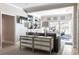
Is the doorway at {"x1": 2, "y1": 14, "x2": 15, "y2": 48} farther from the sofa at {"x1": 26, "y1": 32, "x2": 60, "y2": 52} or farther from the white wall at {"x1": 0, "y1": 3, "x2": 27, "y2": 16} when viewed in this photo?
the sofa at {"x1": 26, "y1": 32, "x2": 60, "y2": 52}

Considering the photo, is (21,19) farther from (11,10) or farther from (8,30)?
(8,30)

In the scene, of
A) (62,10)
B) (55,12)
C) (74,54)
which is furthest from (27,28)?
(74,54)

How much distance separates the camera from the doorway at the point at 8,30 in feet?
8.65

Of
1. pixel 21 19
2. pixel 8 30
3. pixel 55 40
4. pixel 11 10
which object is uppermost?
pixel 11 10

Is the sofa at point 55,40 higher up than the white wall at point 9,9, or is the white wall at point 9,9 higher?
the white wall at point 9,9

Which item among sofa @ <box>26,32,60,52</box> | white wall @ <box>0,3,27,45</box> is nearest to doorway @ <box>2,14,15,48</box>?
white wall @ <box>0,3,27,45</box>

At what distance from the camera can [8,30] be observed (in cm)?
271

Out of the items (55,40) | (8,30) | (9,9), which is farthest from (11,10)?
(55,40)

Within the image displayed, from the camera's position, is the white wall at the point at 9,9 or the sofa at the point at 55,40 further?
the sofa at the point at 55,40

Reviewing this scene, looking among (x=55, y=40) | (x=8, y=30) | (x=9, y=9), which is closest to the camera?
(x=9, y=9)

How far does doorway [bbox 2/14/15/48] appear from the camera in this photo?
264 centimetres

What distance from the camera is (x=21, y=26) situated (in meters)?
2.69

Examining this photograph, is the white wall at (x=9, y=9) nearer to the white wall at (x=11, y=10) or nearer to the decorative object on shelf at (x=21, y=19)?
the white wall at (x=11, y=10)

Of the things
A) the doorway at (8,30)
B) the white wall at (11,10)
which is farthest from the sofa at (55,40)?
the doorway at (8,30)
